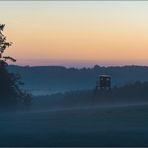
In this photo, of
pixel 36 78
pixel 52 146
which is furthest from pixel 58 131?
pixel 36 78

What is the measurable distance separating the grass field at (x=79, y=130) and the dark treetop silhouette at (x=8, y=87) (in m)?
25.0

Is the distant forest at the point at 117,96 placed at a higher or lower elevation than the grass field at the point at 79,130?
higher

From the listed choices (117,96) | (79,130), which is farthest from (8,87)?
(79,130)

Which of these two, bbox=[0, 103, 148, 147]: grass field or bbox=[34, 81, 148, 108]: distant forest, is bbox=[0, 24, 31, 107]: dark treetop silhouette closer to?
bbox=[34, 81, 148, 108]: distant forest

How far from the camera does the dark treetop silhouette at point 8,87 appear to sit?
191ft

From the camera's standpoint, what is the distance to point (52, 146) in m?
19.4

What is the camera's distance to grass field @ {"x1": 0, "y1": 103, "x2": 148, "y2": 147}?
807 inches

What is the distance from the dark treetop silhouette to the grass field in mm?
25008

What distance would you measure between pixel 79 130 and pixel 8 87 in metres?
35.5

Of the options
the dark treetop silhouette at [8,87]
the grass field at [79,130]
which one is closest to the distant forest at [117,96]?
the dark treetop silhouette at [8,87]

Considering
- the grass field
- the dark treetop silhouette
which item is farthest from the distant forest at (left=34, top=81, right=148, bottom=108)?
the grass field

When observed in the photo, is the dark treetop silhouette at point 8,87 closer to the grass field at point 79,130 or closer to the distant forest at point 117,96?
the distant forest at point 117,96

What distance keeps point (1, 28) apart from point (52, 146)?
45.7 meters

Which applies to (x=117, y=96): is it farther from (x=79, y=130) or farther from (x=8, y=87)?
(x=79, y=130)
